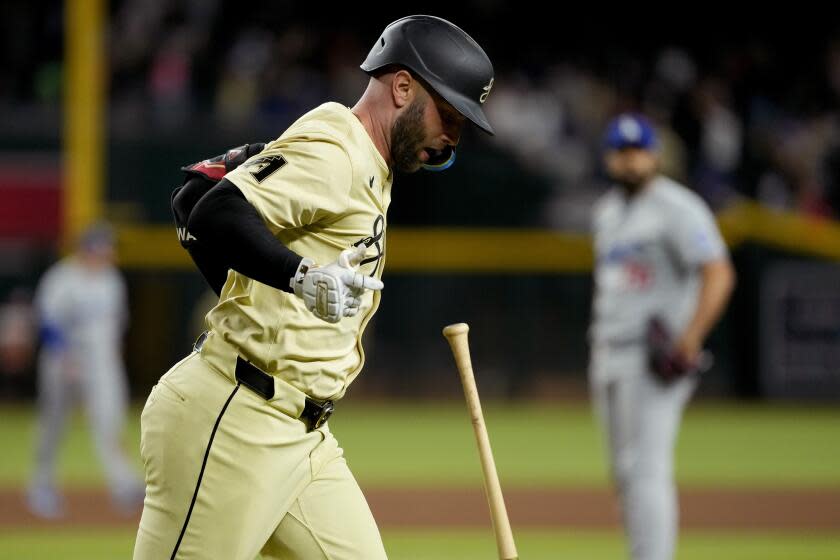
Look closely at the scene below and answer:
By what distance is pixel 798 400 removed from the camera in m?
16.9

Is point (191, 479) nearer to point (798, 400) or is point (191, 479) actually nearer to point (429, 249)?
point (429, 249)

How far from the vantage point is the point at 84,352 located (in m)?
10.6

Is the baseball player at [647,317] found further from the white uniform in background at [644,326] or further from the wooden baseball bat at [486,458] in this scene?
the wooden baseball bat at [486,458]

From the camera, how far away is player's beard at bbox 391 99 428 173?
12.3 feet

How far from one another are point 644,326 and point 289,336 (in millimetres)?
3207

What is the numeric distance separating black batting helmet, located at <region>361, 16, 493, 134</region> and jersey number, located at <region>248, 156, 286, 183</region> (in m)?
0.46

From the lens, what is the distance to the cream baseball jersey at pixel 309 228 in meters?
3.46

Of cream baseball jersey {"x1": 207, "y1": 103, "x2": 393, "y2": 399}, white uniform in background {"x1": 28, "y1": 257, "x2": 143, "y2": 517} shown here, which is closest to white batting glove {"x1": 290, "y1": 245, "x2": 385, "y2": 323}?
cream baseball jersey {"x1": 207, "y1": 103, "x2": 393, "y2": 399}

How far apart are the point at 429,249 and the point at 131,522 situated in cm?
778

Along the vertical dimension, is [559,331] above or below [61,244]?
below

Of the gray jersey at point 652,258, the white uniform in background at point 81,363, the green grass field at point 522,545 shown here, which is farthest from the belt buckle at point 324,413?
the white uniform in background at point 81,363

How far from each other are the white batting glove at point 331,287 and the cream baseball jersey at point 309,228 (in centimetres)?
22

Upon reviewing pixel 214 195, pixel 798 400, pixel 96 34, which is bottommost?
pixel 798 400

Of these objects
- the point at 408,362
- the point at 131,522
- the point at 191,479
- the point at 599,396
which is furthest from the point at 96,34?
the point at 191,479
